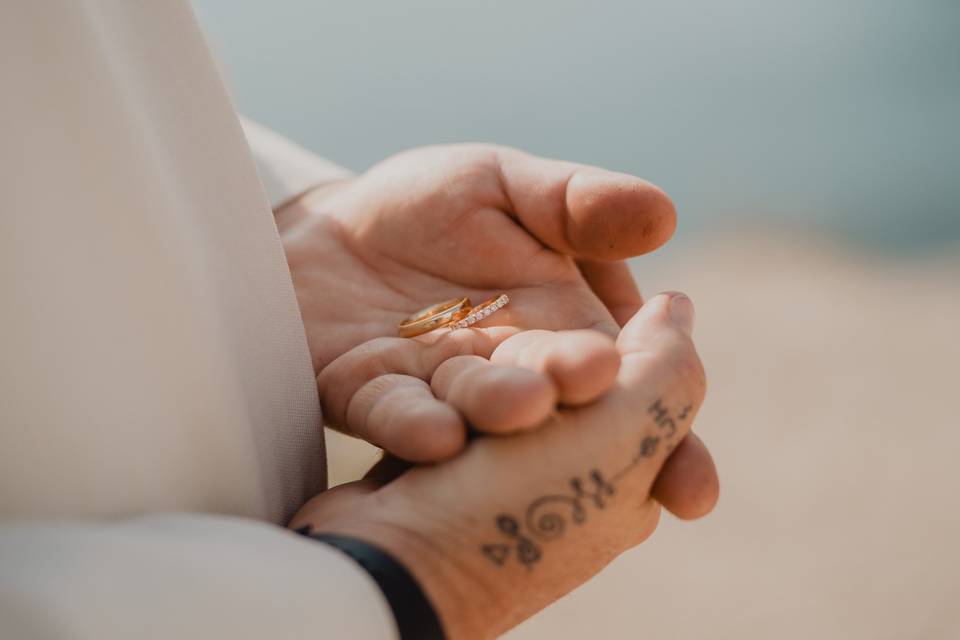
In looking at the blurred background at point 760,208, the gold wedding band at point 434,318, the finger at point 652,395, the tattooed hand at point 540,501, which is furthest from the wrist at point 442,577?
the blurred background at point 760,208

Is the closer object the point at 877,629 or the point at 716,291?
the point at 877,629

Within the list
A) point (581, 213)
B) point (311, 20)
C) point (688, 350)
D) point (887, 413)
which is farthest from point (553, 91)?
point (688, 350)

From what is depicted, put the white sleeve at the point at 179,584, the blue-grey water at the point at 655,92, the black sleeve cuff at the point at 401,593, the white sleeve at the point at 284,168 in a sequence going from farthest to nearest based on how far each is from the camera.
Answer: the blue-grey water at the point at 655,92
the white sleeve at the point at 284,168
the black sleeve cuff at the point at 401,593
the white sleeve at the point at 179,584

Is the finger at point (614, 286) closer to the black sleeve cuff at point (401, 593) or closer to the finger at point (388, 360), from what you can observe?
the finger at point (388, 360)

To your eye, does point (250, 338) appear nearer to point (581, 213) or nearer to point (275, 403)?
point (275, 403)

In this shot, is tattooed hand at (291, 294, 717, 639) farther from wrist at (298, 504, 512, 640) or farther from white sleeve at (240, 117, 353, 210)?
white sleeve at (240, 117, 353, 210)
